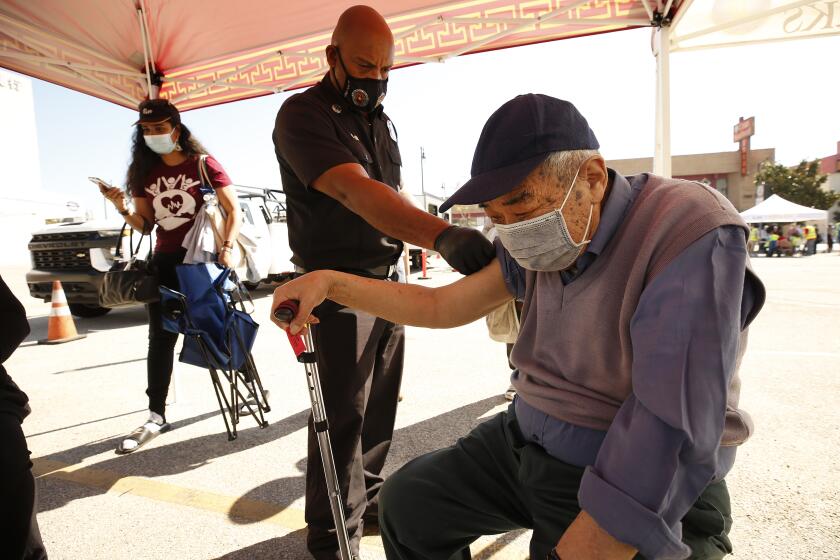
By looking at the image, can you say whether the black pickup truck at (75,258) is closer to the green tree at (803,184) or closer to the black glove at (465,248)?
the black glove at (465,248)

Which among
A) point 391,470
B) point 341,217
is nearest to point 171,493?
point 391,470

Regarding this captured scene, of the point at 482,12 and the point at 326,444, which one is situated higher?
the point at 482,12

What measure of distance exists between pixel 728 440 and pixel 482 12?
12.9 feet

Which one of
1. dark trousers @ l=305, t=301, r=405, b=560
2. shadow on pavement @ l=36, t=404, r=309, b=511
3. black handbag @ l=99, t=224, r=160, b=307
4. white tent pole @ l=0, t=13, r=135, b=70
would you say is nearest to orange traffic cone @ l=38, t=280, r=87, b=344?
white tent pole @ l=0, t=13, r=135, b=70

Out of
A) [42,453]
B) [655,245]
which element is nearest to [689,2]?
[655,245]

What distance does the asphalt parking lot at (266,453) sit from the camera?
216cm

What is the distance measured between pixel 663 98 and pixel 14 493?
443 cm

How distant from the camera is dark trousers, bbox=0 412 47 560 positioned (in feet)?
4.74

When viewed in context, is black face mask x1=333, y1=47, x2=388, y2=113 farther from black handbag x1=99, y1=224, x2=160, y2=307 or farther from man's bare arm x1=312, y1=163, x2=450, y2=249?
black handbag x1=99, y1=224, x2=160, y2=307

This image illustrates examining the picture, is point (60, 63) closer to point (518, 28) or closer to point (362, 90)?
point (362, 90)

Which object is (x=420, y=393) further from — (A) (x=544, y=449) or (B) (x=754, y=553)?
(A) (x=544, y=449)

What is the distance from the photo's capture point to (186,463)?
2.96 metres

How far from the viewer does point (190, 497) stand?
2574 mm

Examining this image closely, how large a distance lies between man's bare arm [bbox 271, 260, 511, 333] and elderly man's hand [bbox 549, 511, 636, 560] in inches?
28.7
